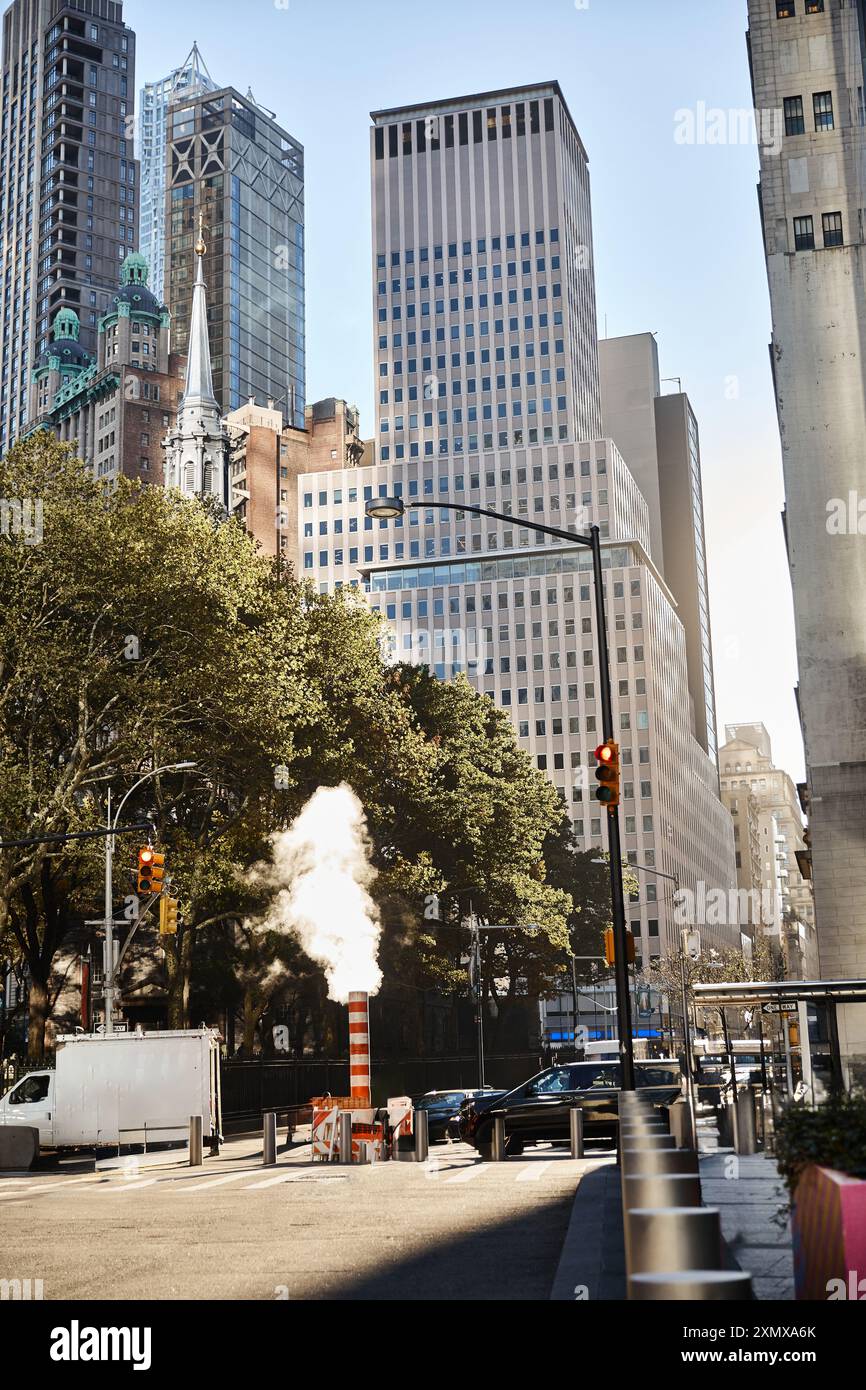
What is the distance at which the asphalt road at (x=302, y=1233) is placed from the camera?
12.0m

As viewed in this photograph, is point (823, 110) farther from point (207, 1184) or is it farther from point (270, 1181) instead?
point (207, 1184)

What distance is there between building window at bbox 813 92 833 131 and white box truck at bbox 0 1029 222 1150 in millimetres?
44294

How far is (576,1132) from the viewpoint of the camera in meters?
26.9

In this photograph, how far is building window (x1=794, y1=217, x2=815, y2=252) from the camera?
194 ft

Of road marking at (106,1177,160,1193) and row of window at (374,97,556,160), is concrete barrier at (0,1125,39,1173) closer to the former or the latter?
road marking at (106,1177,160,1193)

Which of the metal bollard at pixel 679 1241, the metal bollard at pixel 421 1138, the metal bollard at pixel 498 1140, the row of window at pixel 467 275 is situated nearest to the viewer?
the metal bollard at pixel 679 1241

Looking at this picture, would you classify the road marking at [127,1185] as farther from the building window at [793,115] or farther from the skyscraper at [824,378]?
the building window at [793,115]

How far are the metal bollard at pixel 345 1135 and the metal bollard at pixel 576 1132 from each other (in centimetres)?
403

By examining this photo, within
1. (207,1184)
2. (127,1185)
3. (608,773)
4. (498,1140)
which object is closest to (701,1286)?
(608,773)

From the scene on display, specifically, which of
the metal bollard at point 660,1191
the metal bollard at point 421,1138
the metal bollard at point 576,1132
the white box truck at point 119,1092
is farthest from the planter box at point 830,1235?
the white box truck at point 119,1092

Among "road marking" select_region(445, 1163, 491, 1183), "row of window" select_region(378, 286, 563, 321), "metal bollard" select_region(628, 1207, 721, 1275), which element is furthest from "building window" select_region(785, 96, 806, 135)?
"row of window" select_region(378, 286, 563, 321)
